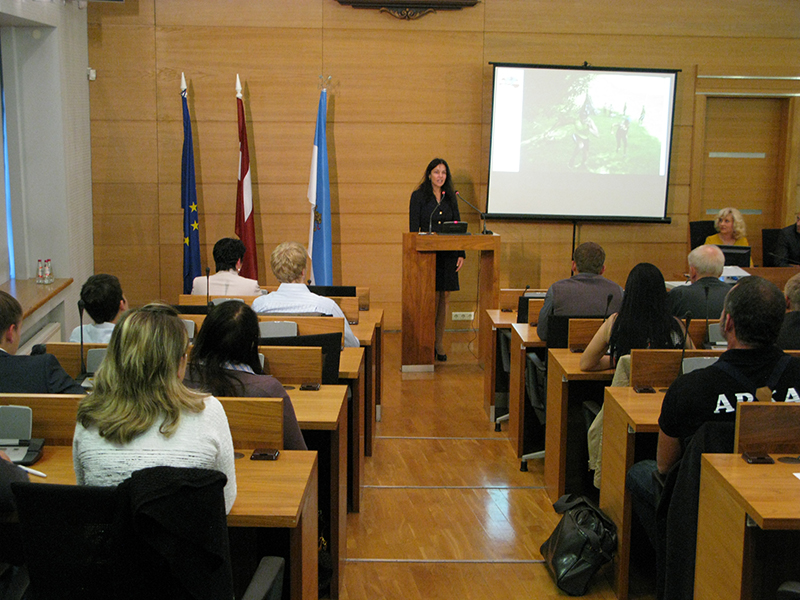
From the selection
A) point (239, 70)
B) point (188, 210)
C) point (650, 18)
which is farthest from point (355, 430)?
point (650, 18)

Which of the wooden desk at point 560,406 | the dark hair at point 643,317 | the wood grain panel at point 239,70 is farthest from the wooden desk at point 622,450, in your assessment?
the wood grain panel at point 239,70

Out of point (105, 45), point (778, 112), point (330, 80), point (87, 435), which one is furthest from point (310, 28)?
point (87, 435)

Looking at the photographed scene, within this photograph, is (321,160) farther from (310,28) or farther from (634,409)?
(634,409)

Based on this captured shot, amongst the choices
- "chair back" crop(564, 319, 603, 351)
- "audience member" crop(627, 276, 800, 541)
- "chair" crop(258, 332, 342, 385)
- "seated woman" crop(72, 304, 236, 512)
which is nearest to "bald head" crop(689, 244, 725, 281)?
"chair back" crop(564, 319, 603, 351)

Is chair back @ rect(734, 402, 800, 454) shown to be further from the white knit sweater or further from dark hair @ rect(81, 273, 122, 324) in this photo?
dark hair @ rect(81, 273, 122, 324)

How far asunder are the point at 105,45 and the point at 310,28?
69.8 inches

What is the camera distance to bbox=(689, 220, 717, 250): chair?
22.9 ft

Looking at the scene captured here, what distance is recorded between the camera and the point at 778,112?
7.32m

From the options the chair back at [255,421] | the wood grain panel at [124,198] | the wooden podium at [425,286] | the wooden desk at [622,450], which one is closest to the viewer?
the chair back at [255,421]

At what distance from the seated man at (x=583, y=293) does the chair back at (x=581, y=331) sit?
8.6 inches

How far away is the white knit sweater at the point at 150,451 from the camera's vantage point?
175 centimetres

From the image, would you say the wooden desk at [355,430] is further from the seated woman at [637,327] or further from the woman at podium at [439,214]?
the woman at podium at [439,214]

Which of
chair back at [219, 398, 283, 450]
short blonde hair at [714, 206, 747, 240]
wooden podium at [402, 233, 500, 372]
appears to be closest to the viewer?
chair back at [219, 398, 283, 450]

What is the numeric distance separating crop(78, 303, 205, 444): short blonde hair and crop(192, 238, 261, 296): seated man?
2885mm
